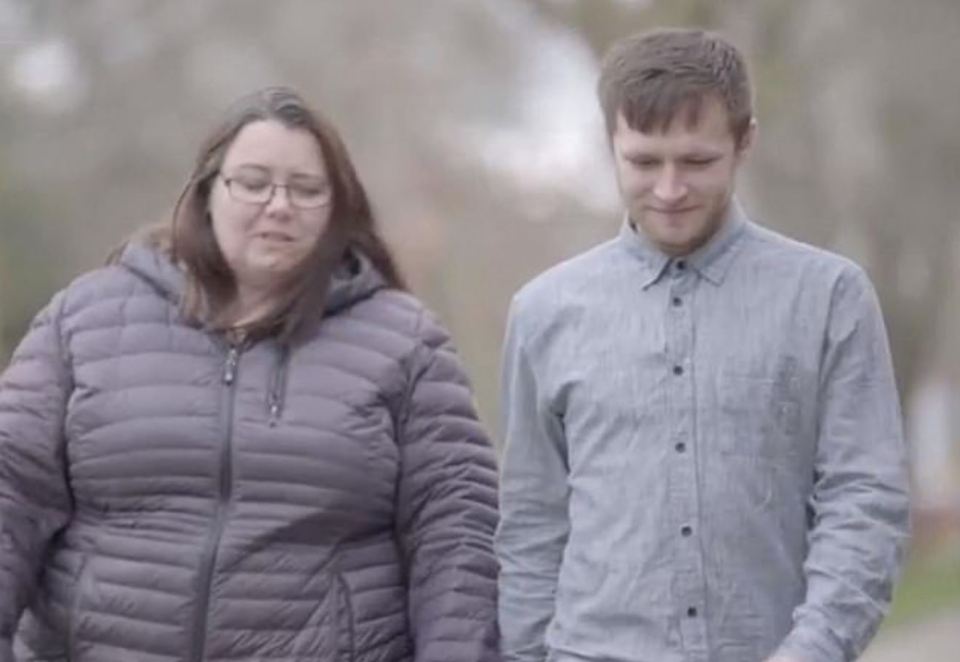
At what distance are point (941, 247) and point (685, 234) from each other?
1966 centimetres

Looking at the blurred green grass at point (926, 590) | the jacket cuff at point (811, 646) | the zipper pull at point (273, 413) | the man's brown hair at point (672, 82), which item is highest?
the man's brown hair at point (672, 82)

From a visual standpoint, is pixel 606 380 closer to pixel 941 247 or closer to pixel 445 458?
pixel 445 458

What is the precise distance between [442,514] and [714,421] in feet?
2.46

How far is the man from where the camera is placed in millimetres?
4637

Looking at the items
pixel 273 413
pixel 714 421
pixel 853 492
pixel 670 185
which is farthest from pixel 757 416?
pixel 273 413

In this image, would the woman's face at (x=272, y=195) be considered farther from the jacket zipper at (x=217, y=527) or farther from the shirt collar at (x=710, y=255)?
the shirt collar at (x=710, y=255)

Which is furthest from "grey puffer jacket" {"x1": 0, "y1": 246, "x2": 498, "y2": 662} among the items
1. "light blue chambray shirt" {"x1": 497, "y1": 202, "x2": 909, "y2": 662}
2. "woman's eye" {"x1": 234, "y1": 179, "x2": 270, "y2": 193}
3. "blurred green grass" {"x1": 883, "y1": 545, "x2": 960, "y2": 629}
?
"blurred green grass" {"x1": 883, "y1": 545, "x2": 960, "y2": 629}

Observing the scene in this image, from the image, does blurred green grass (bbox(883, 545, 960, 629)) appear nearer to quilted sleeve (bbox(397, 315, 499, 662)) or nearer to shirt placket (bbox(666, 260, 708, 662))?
quilted sleeve (bbox(397, 315, 499, 662))

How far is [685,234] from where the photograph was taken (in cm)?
472

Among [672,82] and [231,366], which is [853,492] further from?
[231,366]

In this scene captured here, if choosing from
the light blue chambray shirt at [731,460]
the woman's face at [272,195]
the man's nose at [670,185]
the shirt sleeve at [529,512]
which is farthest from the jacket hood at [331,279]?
the man's nose at [670,185]

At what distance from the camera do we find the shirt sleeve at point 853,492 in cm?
455

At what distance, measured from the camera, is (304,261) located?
5238 millimetres

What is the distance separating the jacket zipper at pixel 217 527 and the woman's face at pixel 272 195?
10.4 inches
